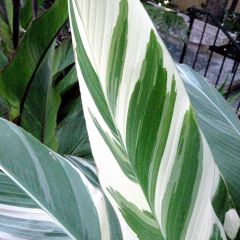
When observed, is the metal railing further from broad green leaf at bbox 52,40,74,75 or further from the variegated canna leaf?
the variegated canna leaf

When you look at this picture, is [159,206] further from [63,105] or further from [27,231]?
[63,105]

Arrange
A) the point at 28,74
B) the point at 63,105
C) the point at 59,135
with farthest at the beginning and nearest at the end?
the point at 63,105 < the point at 59,135 < the point at 28,74

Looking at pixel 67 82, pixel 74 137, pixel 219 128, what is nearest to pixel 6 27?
pixel 67 82

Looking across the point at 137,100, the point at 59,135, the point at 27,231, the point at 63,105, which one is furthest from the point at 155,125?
the point at 63,105

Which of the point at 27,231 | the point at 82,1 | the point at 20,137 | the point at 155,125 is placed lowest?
the point at 27,231

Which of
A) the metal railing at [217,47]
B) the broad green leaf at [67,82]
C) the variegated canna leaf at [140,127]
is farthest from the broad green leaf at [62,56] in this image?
the metal railing at [217,47]

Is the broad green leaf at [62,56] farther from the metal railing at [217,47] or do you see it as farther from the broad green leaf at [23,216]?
the metal railing at [217,47]

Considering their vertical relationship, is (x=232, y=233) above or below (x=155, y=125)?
below
